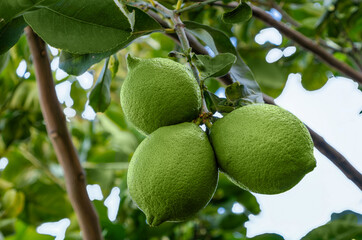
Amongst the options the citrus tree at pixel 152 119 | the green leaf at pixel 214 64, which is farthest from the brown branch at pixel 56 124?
the green leaf at pixel 214 64

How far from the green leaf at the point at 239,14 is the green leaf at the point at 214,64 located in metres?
0.10

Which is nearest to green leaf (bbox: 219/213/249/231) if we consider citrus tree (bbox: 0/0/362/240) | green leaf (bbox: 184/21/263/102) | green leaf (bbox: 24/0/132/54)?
citrus tree (bbox: 0/0/362/240)

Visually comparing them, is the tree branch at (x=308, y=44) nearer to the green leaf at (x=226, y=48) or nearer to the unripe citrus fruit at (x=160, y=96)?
the green leaf at (x=226, y=48)

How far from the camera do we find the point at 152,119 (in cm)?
69

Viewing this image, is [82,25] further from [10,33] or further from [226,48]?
[226,48]

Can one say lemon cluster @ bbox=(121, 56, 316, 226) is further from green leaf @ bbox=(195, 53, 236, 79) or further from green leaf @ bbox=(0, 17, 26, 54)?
green leaf @ bbox=(0, 17, 26, 54)

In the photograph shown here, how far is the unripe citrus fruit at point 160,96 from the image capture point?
2.25 feet

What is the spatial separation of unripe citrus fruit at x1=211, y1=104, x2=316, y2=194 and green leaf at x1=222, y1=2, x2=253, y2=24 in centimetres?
20

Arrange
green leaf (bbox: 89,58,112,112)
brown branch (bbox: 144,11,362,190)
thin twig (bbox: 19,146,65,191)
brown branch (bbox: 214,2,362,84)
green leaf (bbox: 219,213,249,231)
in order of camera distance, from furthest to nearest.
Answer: thin twig (bbox: 19,146,65,191)
green leaf (bbox: 219,213,249,231)
brown branch (bbox: 214,2,362,84)
green leaf (bbox: 89,58,112,112)
brown branch (bbox: 144,11,362,190)

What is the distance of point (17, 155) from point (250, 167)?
53.2 inches

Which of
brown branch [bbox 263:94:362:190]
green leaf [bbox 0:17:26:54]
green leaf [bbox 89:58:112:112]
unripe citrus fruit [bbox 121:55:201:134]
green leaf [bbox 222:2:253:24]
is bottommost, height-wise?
brown branch [bbox 263:94:362:190]

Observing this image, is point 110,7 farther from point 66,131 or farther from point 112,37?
point 66,131

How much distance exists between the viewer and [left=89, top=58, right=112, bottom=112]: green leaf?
0.99 m

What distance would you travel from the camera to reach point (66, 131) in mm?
1047
